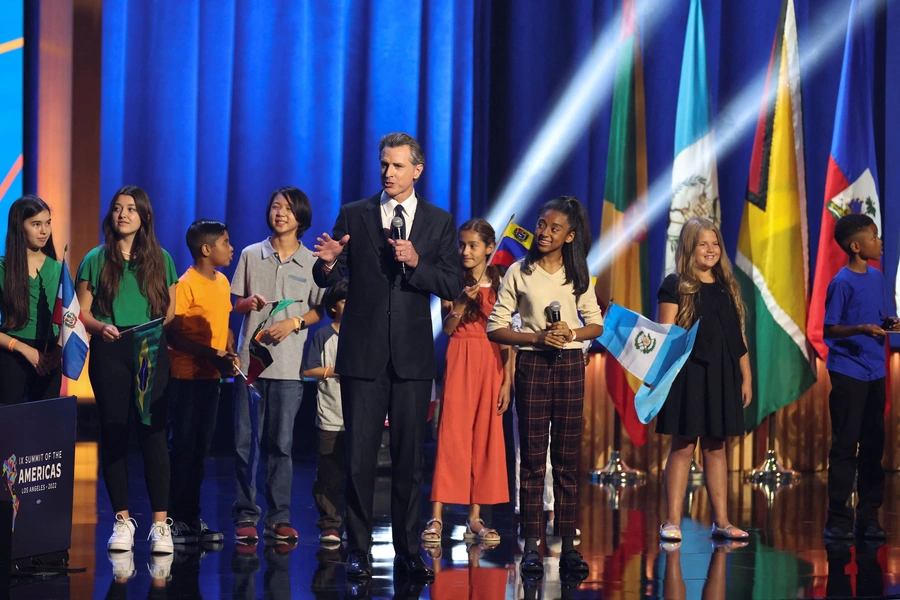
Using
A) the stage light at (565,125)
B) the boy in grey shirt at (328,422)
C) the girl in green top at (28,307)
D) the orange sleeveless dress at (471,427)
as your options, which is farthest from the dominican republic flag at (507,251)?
the girl in green top at (28,307)

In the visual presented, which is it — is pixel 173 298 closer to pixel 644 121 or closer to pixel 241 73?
pixel 241 73

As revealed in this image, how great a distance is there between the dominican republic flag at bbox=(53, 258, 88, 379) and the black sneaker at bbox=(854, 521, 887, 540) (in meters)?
3.16

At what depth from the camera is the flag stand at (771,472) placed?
251 inches

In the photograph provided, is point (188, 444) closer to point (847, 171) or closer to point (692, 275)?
point (692, 275)

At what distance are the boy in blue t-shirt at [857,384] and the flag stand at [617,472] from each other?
187 cm

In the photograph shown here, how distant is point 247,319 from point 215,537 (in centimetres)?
87

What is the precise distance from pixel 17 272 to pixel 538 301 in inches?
73.6

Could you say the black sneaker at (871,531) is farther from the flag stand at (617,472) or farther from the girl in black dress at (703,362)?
the flag stand at (617,472)

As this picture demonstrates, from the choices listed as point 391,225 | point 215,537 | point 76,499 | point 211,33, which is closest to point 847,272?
point 391,225

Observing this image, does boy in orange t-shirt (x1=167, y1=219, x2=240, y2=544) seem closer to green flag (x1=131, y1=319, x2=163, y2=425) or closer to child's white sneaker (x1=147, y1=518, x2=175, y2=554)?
child's white sneaker (x1=147, y1=518, x2=175, y2=554)

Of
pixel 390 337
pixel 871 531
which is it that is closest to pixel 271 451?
pixel 390 337

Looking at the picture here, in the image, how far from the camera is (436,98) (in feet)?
22.6

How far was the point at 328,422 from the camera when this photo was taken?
14.4 feet

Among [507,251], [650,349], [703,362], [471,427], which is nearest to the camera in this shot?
[650,349]
